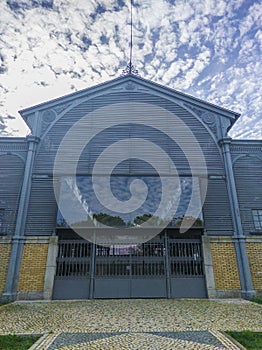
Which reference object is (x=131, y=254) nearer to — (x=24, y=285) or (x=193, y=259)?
(x=193, y=259)

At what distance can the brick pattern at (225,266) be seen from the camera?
30.8 ft

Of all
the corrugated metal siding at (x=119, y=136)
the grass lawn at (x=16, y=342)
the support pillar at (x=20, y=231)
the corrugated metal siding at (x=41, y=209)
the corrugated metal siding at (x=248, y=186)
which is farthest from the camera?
the corrugated metal siding at (x=119, y=136)

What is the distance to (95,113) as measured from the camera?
1185 cm

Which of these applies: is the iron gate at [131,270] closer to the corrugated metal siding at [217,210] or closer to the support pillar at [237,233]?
the corrugated metal siding at [217,210]

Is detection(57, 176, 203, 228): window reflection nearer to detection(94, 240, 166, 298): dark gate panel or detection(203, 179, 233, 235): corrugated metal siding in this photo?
detection(203, 179, 233, 235): corrugated metal siding

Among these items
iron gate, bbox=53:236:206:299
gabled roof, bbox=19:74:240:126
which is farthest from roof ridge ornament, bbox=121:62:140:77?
iron gate, bbox=53:236:206:299

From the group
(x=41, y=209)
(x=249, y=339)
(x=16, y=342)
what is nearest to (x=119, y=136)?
(x=41, y=209)

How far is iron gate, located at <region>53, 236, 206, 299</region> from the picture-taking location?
936 centimetres

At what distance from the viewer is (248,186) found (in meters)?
10.7

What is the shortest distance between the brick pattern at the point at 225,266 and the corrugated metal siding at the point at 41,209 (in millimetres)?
6582

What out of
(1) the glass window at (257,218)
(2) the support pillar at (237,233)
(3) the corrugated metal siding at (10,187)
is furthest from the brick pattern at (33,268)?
(1) the glass window at (257,218)

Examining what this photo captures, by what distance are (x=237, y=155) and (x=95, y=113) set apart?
22.7 ft

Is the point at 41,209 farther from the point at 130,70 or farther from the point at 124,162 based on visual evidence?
the point at 130,70

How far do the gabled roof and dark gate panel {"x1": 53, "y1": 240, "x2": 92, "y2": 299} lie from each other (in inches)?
252
